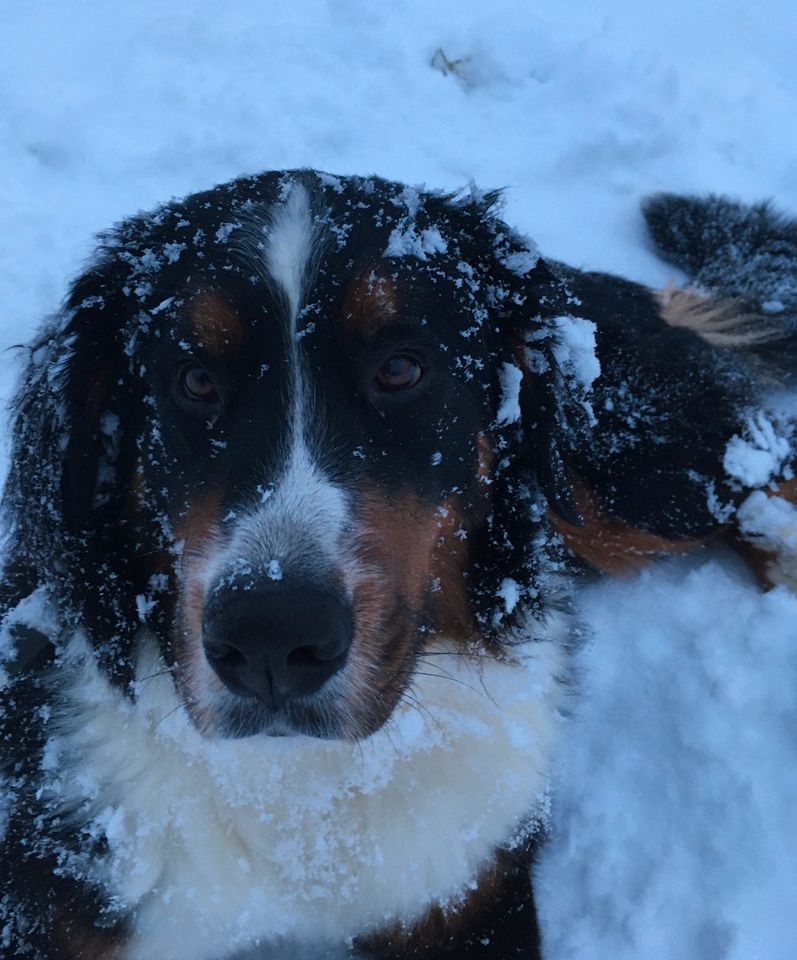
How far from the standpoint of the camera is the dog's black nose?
1.62 m

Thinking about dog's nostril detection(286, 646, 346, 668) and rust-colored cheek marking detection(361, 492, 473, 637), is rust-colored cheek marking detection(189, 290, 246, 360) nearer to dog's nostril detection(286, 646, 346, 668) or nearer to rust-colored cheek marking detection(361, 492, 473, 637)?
rust-colored cheek marking detection(361, 492, 473, 637)

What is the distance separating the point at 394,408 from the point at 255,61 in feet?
13.4

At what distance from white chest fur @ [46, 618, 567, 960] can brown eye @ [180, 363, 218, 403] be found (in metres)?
0.69

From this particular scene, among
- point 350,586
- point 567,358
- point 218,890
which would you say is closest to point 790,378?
point 567,358

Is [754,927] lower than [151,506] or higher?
lower

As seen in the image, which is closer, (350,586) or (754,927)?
(350,586)

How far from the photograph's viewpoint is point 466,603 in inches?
91.7

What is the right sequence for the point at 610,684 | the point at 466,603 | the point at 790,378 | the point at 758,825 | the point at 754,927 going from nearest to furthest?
the point at 466,603, the point at 754,927, the point at 758,825, the point at 610,684, the point at 790,378

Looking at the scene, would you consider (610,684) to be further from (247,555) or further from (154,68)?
(154,68)

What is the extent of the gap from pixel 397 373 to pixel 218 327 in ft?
1.39

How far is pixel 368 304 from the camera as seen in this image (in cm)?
203

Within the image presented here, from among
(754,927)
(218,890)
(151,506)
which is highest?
(151,506)

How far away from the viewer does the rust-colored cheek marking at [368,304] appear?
2.02m

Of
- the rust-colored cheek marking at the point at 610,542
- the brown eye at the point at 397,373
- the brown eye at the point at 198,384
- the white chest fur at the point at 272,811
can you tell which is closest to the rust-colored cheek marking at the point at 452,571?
the white chest fur at the point at 272,811
